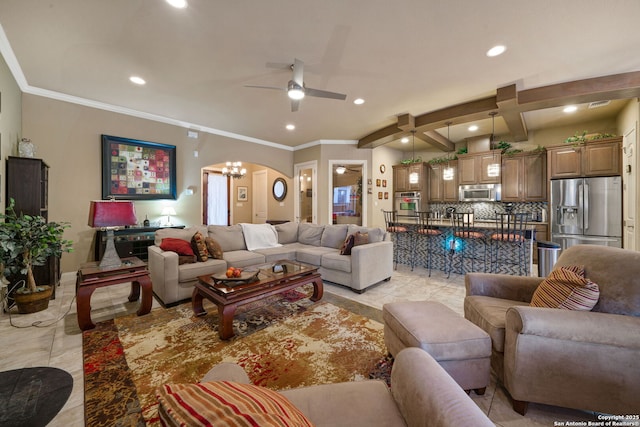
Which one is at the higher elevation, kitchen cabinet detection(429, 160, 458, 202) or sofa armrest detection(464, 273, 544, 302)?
kitchen cabinet detection(429, 160, 458, 202)

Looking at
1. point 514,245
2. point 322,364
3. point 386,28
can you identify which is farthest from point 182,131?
point 514,245

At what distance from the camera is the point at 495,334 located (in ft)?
5.09

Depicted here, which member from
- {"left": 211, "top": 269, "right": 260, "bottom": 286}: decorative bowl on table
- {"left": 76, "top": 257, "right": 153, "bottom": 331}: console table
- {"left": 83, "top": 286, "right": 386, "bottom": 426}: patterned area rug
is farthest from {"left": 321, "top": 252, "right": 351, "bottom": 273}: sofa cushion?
{"left": 76, "top": 257, "right": 153, "bottom": 331}: console table

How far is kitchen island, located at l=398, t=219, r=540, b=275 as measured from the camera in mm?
3789

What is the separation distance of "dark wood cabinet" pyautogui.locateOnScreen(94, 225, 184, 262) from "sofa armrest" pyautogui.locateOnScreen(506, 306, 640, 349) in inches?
192

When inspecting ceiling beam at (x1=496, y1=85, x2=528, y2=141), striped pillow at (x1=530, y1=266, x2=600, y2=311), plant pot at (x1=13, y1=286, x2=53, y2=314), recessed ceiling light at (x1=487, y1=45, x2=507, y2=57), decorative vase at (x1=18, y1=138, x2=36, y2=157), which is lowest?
plant pot at (x1=13, y1=286, x2=53, y2=314)

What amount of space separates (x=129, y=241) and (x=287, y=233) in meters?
2.58

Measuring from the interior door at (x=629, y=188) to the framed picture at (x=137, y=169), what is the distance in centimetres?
764

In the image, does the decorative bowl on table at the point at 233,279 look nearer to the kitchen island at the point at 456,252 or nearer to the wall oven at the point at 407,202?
the kitchen island at the point at 456,252

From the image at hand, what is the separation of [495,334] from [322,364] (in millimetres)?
1175

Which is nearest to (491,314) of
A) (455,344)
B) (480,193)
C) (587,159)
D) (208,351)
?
(455,344)

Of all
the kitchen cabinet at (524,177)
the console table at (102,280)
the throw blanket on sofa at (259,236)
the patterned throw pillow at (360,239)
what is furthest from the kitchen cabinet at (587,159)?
the console table at (102,280)

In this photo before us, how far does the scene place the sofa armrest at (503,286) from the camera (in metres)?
1.94

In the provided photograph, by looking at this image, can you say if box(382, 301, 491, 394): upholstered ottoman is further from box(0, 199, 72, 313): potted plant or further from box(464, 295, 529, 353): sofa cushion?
box(0, 199, 72, 313): potted plant
